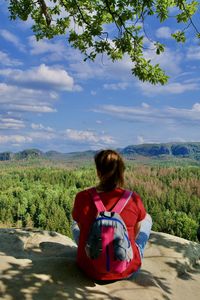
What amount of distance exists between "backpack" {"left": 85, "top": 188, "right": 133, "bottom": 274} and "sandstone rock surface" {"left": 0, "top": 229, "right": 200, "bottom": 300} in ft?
1.67

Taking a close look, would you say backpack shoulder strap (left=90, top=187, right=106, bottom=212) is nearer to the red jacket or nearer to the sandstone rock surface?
the red jacket

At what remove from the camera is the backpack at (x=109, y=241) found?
283 inches

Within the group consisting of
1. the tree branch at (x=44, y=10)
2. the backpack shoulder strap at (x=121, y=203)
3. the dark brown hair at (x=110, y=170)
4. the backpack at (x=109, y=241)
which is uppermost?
the tree branch at (x=44, y=10)

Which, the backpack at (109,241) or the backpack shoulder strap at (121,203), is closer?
the backpack at (109,241)

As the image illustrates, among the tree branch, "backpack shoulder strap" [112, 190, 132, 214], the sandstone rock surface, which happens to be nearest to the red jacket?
"backpack shoulder strap" [112, 190, 132, 214]

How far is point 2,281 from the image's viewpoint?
7.26 meters

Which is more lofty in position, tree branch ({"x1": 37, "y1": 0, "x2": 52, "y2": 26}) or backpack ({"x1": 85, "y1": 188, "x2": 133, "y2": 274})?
tree branch ({"x1": 37, "y1": 0, "x2": 52, "y2": 26})

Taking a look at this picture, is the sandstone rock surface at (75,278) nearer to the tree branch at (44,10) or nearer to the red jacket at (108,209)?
the red jacket at (108,209)

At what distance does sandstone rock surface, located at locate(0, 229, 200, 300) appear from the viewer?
7203 mm

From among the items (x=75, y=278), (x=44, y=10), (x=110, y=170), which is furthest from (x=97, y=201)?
(x=44, y=10)

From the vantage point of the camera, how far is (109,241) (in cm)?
720

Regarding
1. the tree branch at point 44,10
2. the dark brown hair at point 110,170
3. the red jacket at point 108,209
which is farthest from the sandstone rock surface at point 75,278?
the tree branch at point 44,10

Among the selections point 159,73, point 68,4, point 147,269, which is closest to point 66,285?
point 147,269

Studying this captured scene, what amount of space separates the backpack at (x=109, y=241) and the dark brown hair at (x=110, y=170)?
27 cm
